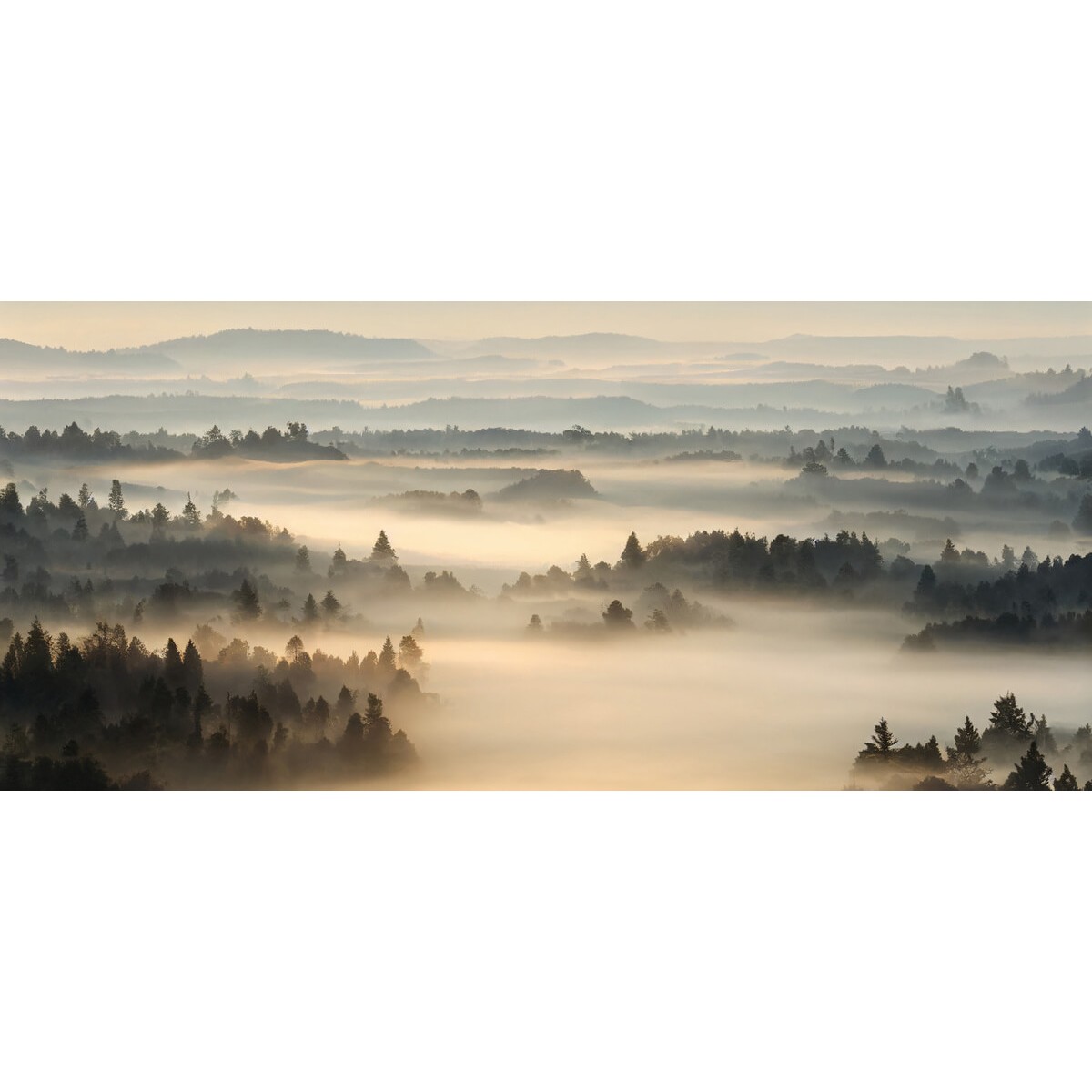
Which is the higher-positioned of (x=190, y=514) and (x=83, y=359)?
(x=83, y=359)

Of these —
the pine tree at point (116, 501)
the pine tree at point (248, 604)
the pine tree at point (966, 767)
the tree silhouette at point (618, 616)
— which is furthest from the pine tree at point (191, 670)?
the pine tree at point (966, 767)

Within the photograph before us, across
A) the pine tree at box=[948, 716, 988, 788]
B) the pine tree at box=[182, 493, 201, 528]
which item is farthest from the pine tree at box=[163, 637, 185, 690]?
the pine tree at box=[948, 716, 988, 788]

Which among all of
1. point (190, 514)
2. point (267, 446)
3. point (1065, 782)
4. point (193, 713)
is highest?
point (267, 446)

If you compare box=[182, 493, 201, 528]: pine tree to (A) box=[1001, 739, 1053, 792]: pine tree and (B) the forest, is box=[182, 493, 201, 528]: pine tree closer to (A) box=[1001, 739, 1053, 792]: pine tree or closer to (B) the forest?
(B) the forest

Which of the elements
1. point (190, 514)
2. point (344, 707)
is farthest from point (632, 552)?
point (190, 514)

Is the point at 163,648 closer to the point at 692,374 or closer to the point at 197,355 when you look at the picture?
the point at 197,355

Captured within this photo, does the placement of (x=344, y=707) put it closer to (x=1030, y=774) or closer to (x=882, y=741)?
(x=882, y=741)

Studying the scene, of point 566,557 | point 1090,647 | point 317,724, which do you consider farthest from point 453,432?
point 1090,647

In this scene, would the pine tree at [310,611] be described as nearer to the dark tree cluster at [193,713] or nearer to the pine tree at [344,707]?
the dark tree cluster at [193,713]
